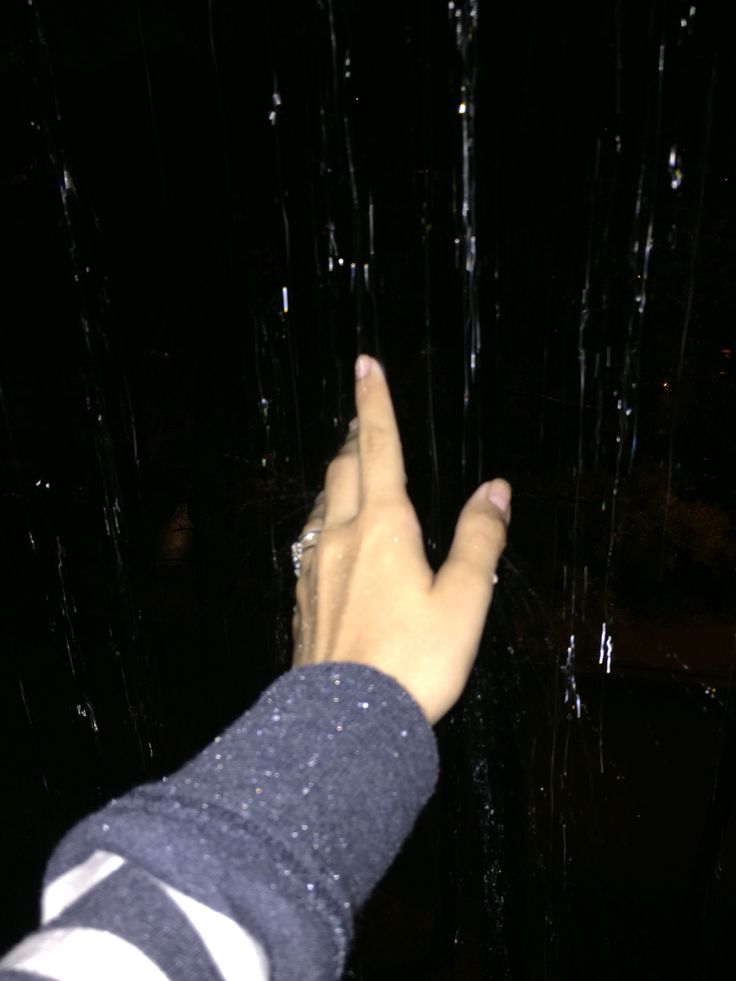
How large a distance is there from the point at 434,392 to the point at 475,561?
1.82 m

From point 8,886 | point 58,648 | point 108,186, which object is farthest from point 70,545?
point 108,186

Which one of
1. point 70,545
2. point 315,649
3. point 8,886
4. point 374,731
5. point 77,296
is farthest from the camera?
point 70,545

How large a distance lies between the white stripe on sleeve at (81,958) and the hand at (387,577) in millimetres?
276

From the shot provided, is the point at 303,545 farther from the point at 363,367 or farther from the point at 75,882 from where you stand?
the point at 75,882

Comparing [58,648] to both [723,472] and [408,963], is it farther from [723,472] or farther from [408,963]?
[723,472]

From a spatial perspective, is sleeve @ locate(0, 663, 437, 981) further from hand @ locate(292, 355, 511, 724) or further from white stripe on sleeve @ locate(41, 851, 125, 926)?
hand @ locate(292, 355, 511, 724)

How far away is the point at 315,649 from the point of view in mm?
660

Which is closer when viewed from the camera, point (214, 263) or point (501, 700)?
point (501, 700)

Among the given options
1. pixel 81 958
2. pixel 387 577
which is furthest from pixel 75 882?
pixel 387 577

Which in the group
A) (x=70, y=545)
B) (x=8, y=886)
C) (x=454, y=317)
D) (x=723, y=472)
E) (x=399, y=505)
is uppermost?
(x=454, y=317)

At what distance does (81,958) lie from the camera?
1.15ft

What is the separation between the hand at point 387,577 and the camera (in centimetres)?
61

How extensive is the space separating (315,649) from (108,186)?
2871 millimetres

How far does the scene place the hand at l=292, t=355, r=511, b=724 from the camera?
61cm
